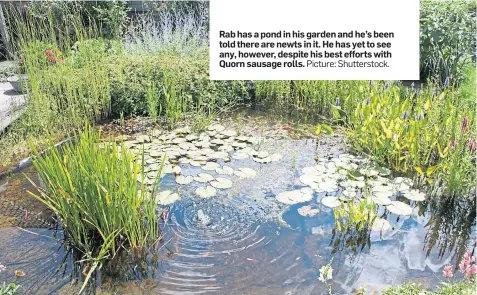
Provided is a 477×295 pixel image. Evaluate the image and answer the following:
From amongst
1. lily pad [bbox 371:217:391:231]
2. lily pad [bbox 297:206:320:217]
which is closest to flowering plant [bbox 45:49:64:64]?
lily pad [bbox 297:206:320:217]

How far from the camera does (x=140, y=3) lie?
9.52 metres

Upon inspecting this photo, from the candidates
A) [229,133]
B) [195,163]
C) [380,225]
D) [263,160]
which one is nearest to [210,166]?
[195,163]

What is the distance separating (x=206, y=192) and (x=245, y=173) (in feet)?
1.49

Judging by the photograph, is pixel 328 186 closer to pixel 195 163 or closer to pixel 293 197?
pixel 293 197

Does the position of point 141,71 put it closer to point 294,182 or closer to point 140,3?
point 294,182

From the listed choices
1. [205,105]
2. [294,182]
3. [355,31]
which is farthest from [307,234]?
[205,105]

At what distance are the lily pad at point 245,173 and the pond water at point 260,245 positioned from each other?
0.7 inches

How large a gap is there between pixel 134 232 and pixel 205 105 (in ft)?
8.83

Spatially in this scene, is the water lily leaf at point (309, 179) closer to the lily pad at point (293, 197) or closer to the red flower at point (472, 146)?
the lily pad at point (293, 197)

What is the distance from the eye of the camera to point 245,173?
151 inches

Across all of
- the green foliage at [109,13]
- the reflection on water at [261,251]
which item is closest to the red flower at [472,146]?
the reflection on water at [261,251]

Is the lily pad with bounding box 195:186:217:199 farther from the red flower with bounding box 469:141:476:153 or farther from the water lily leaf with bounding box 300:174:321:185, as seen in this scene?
the red flower with bounding box 469:141:476:153

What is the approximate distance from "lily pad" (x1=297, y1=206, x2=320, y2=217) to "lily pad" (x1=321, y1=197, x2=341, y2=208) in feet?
0.25

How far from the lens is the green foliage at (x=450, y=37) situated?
18.3 feet
